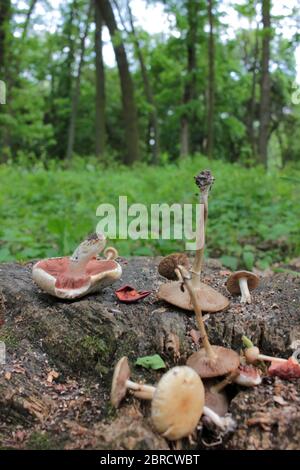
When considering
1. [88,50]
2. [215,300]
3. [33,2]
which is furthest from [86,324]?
[88,50]

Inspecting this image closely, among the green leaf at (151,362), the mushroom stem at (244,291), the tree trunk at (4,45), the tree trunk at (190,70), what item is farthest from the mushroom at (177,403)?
the tree trunk at (190,70)

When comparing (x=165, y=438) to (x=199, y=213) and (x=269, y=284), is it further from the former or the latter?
(x=269, y=284)

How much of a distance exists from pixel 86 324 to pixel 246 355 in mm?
779

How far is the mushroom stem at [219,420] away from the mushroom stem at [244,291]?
781mm

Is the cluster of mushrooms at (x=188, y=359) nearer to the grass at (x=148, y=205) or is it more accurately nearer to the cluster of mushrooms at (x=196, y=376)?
the cluster of mushrooms at (x=196, y=376)

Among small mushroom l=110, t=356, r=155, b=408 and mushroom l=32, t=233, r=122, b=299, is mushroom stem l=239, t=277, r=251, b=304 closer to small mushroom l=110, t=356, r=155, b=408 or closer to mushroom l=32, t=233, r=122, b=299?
mushroom l=32, t=233, r=122, b=299

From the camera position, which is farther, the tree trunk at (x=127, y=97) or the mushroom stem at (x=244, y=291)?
the tree trunk at (x=127, y=97)

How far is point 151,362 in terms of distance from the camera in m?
2.09

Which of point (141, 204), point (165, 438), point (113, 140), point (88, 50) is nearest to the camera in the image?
point (165, 438)

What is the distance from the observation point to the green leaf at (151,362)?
2076 mm

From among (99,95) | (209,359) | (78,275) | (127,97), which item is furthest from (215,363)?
(99,95)

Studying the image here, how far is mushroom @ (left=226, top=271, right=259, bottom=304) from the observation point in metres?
Answer: 2.48

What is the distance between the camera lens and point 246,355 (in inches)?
81.6

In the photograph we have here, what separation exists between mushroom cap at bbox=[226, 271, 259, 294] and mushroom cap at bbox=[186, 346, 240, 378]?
1.86ft
